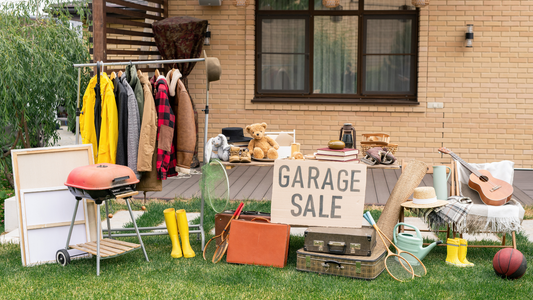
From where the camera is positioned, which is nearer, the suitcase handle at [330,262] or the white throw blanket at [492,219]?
the suitcase handle at [330,262]

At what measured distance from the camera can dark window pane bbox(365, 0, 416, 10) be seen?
7.96 m

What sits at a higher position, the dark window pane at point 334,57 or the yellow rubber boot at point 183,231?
the dark window pane at point 334,57

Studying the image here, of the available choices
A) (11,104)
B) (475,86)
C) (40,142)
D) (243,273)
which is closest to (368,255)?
(243,273)

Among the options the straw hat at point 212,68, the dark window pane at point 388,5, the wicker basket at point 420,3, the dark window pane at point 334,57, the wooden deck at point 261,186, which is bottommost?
the wooden deck at point 261,186

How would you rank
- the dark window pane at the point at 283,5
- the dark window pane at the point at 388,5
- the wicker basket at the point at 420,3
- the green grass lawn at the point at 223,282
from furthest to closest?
the dark window pane at the point at 283,5
the dark window pane at the point at 388,5
the wicker basket at the point at 420,3
the green grass lawn at the point at 223,282

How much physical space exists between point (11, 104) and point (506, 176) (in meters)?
4.72

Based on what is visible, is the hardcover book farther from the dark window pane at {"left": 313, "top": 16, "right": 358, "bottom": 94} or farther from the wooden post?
the dark window pane at {"left": 313, "top": 16, "right": 358, "bottom": 94}

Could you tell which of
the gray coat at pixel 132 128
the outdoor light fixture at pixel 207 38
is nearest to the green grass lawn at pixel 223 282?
the gray coat at pixel 132 128

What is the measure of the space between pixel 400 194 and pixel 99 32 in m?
4.29

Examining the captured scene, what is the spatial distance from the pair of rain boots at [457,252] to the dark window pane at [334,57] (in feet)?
15.1

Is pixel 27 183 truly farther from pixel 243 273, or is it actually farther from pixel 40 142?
pixel 40 142

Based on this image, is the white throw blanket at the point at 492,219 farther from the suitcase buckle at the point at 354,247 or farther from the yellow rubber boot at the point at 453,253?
the suitcase buckle at the point at 354,247

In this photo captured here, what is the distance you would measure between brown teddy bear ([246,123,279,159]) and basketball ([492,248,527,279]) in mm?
1744

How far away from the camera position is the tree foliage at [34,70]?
5.40 metres
